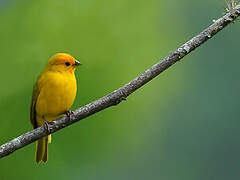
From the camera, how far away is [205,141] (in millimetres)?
8633

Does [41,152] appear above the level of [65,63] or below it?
below

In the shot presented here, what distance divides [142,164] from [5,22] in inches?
140

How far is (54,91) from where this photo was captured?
4805 millimetres

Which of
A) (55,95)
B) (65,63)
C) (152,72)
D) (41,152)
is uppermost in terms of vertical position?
(65,63)

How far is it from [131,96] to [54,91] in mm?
3254

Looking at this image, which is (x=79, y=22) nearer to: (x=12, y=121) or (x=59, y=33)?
(x=59, y=33)

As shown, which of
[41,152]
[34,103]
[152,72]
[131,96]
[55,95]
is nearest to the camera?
[152,72]

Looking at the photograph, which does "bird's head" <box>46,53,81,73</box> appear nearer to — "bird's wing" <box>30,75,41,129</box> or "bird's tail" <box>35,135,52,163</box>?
"bird's wing" <box>30,75,41,129</box>

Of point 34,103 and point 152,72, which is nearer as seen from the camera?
point 152,72

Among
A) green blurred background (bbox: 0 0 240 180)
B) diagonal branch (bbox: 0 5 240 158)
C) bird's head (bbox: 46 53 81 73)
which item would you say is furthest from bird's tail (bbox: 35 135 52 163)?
diagonal branch (bbox: 0 5 240 158)

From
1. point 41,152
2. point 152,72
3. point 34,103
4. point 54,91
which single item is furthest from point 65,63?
point 152,72

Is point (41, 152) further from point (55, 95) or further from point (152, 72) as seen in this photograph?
point (152, 72)

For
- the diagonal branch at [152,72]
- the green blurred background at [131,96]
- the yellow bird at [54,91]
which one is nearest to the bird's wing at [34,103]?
the yellow bird at [54,91]

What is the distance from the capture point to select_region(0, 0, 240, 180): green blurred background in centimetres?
582
